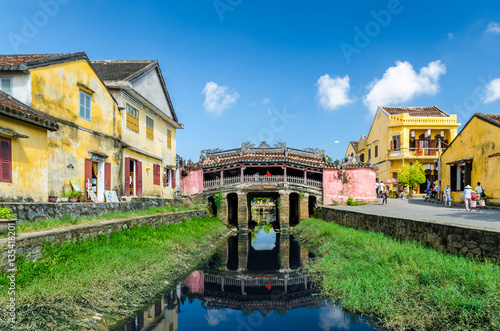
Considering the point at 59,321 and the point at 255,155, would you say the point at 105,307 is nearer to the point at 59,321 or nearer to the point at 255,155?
the point at 59,321

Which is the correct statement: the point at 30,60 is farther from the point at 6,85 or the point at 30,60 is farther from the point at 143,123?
the point at 143,123

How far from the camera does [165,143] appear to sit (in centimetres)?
2045

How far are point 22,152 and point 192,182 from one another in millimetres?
16021

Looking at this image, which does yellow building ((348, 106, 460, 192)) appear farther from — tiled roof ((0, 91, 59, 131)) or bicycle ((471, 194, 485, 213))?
tiled roof ((0, 91, 59, 131))

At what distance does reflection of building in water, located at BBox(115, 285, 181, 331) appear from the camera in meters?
6.45

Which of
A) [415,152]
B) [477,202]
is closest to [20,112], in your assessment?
[477,202]

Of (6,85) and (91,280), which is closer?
(91,280)

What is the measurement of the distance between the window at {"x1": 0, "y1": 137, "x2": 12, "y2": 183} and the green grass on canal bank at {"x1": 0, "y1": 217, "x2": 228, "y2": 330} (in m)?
2.72

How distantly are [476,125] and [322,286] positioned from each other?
14.9 m

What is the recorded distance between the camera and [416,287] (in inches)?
262

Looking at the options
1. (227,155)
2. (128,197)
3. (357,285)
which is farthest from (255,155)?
(357,285)

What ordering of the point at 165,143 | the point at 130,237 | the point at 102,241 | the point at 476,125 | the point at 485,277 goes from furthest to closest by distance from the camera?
the point at 165,143
the point at 476,125
the point at 130,237
the point at 102,241
the point at 485,277

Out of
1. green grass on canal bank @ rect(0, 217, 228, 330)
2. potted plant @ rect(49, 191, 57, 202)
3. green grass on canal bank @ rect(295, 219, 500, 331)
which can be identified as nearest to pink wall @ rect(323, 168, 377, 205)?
green grass on canal bank @ rect(295, 219, 500, 331)

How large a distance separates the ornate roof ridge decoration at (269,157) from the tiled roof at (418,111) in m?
12.4
